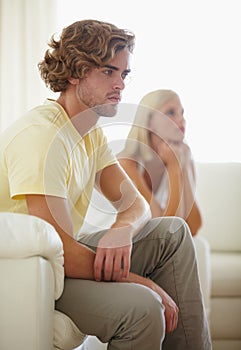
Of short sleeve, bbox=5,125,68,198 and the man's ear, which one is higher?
the man's ear

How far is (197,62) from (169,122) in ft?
2.90

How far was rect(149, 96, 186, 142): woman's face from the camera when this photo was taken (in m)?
2.63

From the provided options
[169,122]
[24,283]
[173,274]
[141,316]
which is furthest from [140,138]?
[24,283]

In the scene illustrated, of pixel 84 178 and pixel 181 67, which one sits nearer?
pixel 84 178

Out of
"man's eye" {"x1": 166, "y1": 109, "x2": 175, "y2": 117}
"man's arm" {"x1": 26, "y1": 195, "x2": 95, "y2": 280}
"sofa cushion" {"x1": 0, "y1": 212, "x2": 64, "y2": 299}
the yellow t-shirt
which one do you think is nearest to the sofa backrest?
"man's eye" {"x1": 166, "y1": 109, "x2": 175, "y2": 117}

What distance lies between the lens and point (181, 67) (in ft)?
11.7

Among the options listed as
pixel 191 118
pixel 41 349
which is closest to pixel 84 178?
pixel 41 349

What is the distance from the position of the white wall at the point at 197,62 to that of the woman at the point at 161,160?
443mm

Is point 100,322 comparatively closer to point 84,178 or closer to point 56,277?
point 56,277

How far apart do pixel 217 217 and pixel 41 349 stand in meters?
1.91

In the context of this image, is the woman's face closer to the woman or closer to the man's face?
the woman

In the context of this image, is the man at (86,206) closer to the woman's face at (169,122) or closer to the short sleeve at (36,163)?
the short sleeve at (36,163)

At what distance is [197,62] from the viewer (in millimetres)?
3551

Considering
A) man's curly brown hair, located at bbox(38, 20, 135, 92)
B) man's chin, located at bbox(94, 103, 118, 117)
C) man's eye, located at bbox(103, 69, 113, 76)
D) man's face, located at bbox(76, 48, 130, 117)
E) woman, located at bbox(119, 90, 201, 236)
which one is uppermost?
man's curly brown hair, located at bbox(38, 20, 135, 92)
